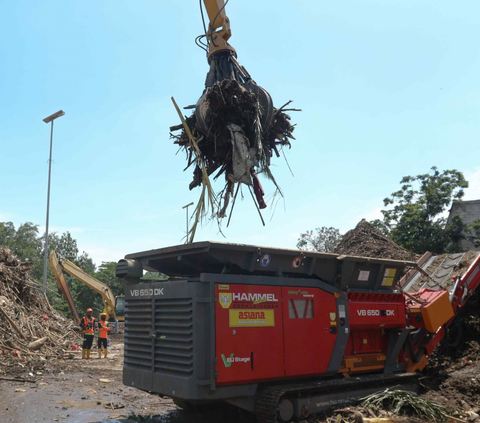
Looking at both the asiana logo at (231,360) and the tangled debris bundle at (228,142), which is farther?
the tangled debris bundle at (228,142)

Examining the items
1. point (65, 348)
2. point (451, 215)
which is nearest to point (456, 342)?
point (65, 348)

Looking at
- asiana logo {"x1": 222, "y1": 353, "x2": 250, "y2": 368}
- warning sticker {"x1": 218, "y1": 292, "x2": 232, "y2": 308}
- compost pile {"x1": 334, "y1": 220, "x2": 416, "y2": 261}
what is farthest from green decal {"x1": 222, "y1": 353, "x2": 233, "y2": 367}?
compost pile {"x1": 334, "y1": 220, "x2": 416, "y2": 261}

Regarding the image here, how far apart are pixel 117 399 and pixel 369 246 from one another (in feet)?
23.9

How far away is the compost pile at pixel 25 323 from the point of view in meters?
12.6

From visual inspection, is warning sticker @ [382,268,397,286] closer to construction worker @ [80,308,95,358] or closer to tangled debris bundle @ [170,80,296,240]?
tangled debris bundle @ [170,80,296,240]

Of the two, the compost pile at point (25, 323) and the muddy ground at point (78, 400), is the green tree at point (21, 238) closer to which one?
the compost pile at point (25, 323)

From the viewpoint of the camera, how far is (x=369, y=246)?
1213cm

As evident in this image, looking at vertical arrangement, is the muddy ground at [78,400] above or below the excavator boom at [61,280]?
below

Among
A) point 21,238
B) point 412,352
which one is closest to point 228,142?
point 412,352

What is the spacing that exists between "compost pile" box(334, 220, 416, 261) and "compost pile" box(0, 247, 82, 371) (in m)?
9.02

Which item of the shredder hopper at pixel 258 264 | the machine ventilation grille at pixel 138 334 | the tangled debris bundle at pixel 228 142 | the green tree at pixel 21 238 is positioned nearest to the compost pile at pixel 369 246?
the shredder hopper at pixel 258 264

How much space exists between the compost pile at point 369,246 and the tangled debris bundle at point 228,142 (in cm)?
561

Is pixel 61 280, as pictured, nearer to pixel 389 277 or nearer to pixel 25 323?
pixel 25 323

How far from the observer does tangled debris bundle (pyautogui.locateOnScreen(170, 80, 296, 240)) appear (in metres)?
6.85
